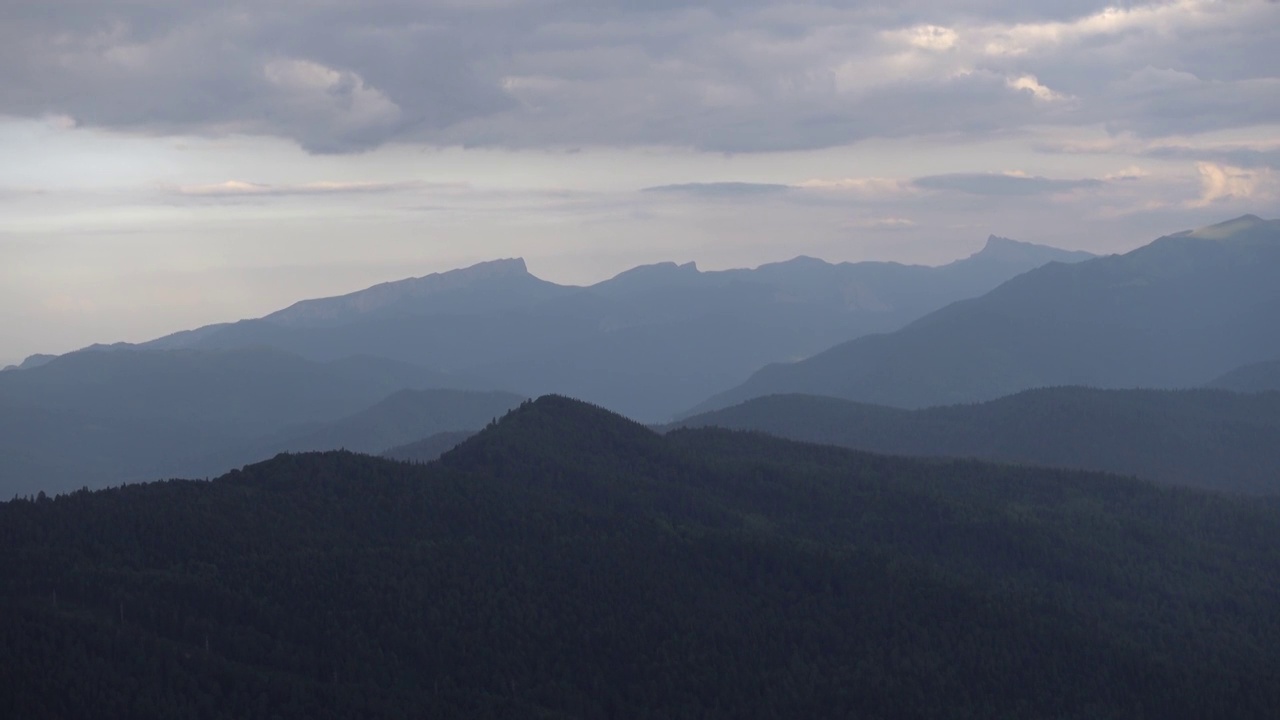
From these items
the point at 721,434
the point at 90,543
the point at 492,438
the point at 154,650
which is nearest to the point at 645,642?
the point at 154,650

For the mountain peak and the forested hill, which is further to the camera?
the mountain peak

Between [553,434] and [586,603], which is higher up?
[553,434]

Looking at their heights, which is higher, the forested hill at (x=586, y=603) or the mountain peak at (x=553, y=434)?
the mountain peak at (x=553, y=434)

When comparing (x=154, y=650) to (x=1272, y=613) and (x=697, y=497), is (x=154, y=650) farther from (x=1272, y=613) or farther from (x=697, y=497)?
(x=1272, y=613)

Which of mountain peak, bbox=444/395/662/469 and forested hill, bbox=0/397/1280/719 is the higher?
mountain peak, bbox=444/395/662/469

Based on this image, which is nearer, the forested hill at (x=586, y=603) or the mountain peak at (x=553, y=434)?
the forested hill at (x=586, y=603)

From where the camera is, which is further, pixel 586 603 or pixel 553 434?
pixel 553 434

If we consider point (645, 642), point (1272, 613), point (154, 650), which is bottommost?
point (1272, 613)

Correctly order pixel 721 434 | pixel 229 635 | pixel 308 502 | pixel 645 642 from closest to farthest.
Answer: pixel 229 635
pixel 645 642
pixel 308 502
pixel 721 434
